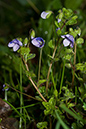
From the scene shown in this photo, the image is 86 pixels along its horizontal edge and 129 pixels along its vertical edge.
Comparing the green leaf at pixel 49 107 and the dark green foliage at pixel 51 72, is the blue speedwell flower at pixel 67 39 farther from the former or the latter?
the green leaf at pixel 49 107

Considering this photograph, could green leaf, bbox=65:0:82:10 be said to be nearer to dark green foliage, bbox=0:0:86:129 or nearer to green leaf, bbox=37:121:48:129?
dark green foliage, bbox=0:0:86:129

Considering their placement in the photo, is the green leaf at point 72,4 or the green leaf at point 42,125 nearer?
the green leaf at point 42,125

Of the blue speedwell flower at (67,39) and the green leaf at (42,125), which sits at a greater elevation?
the blue speedwell flower at (67,39)

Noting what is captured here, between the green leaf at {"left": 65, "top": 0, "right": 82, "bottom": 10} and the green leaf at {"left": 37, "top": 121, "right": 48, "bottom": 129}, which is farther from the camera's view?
the green leaf at {"left": 65, "top": 0, "right": 82, "bottom": 10}

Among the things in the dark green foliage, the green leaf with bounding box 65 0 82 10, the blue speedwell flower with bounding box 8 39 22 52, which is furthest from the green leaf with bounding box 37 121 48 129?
the green leaf with bounding box 65 0 82 10

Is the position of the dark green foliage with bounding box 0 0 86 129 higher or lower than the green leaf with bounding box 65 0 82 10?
lower

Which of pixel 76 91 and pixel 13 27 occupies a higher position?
pixel 13 27

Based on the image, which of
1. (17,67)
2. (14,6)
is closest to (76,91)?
(17,67)

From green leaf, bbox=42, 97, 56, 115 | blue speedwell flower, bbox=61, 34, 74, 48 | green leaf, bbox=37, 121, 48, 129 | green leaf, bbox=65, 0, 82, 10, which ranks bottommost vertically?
green leaf, bbox=37, 121, 48, 129

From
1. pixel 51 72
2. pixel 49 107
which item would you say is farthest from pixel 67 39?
pixel 49 107

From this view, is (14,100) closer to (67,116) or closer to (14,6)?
(67,116)

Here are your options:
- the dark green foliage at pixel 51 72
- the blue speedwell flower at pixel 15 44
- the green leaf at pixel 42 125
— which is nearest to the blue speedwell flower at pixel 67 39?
the dark green foliage at pixel 51 72
